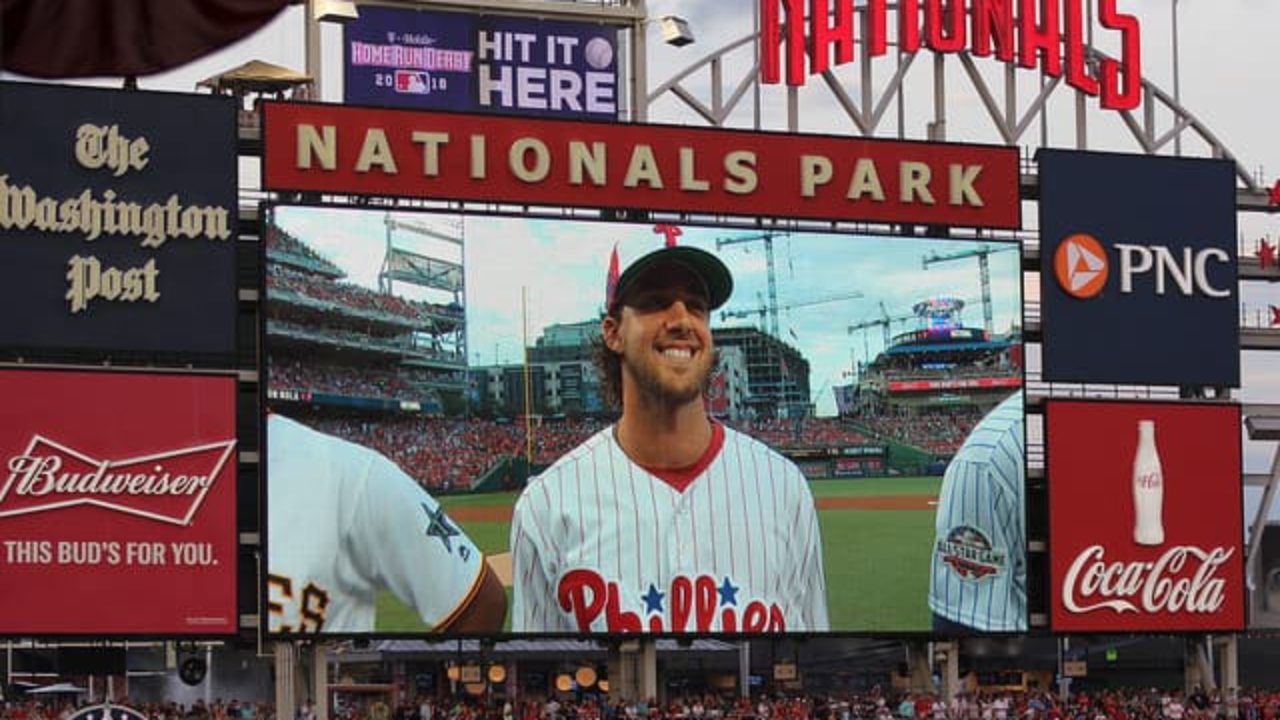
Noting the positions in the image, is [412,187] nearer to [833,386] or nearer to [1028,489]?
[833,386]

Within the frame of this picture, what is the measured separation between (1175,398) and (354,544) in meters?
16.4

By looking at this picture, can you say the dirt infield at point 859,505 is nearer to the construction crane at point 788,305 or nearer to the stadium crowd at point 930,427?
the stadium crowd at point 930,427

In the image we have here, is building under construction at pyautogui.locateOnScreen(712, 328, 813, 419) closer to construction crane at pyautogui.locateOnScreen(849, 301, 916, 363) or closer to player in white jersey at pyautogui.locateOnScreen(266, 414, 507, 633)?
construction crane at pyautogui.locateOnScreen(849, 301, 916, 363)

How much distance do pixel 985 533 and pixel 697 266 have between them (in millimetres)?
6882

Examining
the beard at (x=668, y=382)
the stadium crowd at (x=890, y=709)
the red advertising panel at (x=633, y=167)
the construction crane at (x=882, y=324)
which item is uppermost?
the red advertising panel at (x=633, y=167)

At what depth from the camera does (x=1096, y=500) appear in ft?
146

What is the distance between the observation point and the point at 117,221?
39.3 meters

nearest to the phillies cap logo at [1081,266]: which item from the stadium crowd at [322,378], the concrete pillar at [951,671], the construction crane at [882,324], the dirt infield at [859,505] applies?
the construction crane at [882,324]

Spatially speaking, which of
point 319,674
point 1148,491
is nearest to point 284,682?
point 319,674

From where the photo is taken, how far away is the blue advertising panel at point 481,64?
42406 mm

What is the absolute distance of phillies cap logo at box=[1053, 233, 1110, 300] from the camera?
45.0 m

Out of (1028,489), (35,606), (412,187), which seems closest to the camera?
(35,606)

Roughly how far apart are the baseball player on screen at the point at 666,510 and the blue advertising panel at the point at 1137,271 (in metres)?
6.72

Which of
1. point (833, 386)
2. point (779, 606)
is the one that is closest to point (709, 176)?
point (833, 386)
